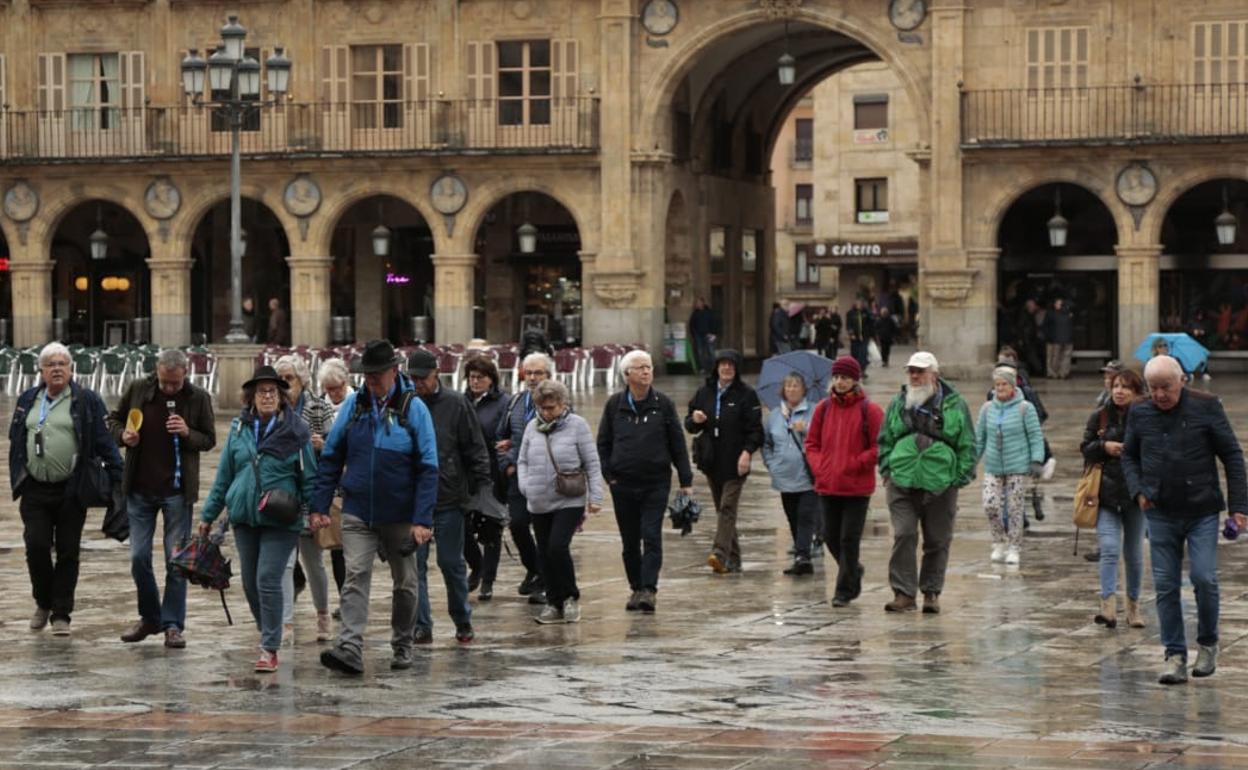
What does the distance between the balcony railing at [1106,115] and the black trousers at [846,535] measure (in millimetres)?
29949

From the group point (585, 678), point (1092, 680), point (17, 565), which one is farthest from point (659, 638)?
point (17, 565)

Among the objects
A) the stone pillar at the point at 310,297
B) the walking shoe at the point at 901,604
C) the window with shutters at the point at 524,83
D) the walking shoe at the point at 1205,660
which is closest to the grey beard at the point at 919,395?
the walking shoe at the point at 901,604

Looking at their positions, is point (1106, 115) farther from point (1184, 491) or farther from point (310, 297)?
point (1184, 491)

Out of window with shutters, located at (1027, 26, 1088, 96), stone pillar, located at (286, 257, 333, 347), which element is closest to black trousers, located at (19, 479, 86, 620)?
window with shutters, located at (1027, 26, 1088, 96)

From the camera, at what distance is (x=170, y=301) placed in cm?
4966

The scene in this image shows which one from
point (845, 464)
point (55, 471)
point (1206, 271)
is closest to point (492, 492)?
point (845, 464)

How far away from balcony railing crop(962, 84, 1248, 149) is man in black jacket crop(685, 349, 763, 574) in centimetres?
2858

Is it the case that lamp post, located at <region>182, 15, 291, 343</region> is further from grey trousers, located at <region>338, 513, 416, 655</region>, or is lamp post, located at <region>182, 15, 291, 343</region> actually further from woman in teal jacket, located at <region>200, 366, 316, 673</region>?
grey trousers, located at <region>338, 513, 416, 655</region>

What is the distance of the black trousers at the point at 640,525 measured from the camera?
49.8 feet

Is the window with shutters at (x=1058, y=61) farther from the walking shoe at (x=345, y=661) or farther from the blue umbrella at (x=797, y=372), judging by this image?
the walking shoe at (x=345, y=661)

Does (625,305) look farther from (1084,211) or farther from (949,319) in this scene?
(1084,211)

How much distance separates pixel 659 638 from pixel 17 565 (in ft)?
18.7

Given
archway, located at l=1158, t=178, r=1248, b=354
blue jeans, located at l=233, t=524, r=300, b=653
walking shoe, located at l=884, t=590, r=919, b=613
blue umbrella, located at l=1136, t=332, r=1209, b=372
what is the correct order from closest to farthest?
blue jeans, located at l=233, t=524, r=300, b=653 < walking shoe, located at l=884, t=590, r=919, b=613 < blue umbrella, located at l=1136, t=332, r=1209, b=372 < archway, located at l=1158, t=178, r=1248, b=354

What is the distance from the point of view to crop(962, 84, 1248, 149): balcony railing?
44.3 metres
